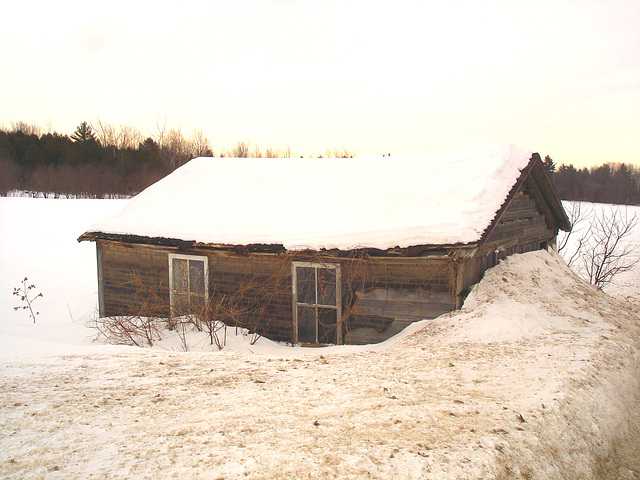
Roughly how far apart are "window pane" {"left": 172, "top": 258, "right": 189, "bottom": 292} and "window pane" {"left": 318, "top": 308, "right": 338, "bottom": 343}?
3228mm

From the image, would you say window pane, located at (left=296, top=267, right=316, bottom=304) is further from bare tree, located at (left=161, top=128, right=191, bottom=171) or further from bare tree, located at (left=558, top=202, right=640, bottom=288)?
bare tree, located at (left=161, top=128, right=191, bottom=171)

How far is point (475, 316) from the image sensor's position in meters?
7.73

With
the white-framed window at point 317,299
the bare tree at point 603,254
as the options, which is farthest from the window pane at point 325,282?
the bare tree at point 603,254

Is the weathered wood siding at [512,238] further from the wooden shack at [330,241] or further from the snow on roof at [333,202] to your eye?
the snow on roof at [333,202]

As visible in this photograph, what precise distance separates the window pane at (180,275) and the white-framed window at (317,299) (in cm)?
279

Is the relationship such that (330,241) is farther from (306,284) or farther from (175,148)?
(175,148)

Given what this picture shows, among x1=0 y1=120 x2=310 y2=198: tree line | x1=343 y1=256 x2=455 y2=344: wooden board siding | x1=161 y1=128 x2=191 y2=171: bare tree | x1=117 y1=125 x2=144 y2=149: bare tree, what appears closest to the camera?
x1=343 y1=256 x2=455 y2=344: wooden board siding

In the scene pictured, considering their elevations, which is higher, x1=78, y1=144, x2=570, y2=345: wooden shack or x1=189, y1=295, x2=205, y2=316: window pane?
x1=78, y1=144, x2=570, y2=345: wooden shack

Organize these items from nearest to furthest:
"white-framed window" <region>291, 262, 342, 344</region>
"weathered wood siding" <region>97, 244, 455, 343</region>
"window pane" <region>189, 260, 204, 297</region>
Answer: "weathered wood siding" <region>97, 244, 455, 343</region> → "white-framed window" <region>291, 262, 342, 344</region> → "window pane" <region>189, 260, 204, 297</region>

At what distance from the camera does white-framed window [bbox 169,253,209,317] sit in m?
10.0

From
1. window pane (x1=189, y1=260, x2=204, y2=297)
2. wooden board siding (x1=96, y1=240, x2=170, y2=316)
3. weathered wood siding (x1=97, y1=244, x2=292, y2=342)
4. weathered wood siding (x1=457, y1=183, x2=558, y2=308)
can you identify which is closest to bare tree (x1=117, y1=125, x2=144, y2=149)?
wooden board siding (x1=96, y1=240, x2=170, y2=316)

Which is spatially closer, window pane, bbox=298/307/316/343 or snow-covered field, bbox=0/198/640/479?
snow-covered field, bbox=0/198/640/479

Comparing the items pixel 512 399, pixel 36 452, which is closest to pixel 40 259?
pixel 36 452

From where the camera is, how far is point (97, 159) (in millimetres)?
46719
